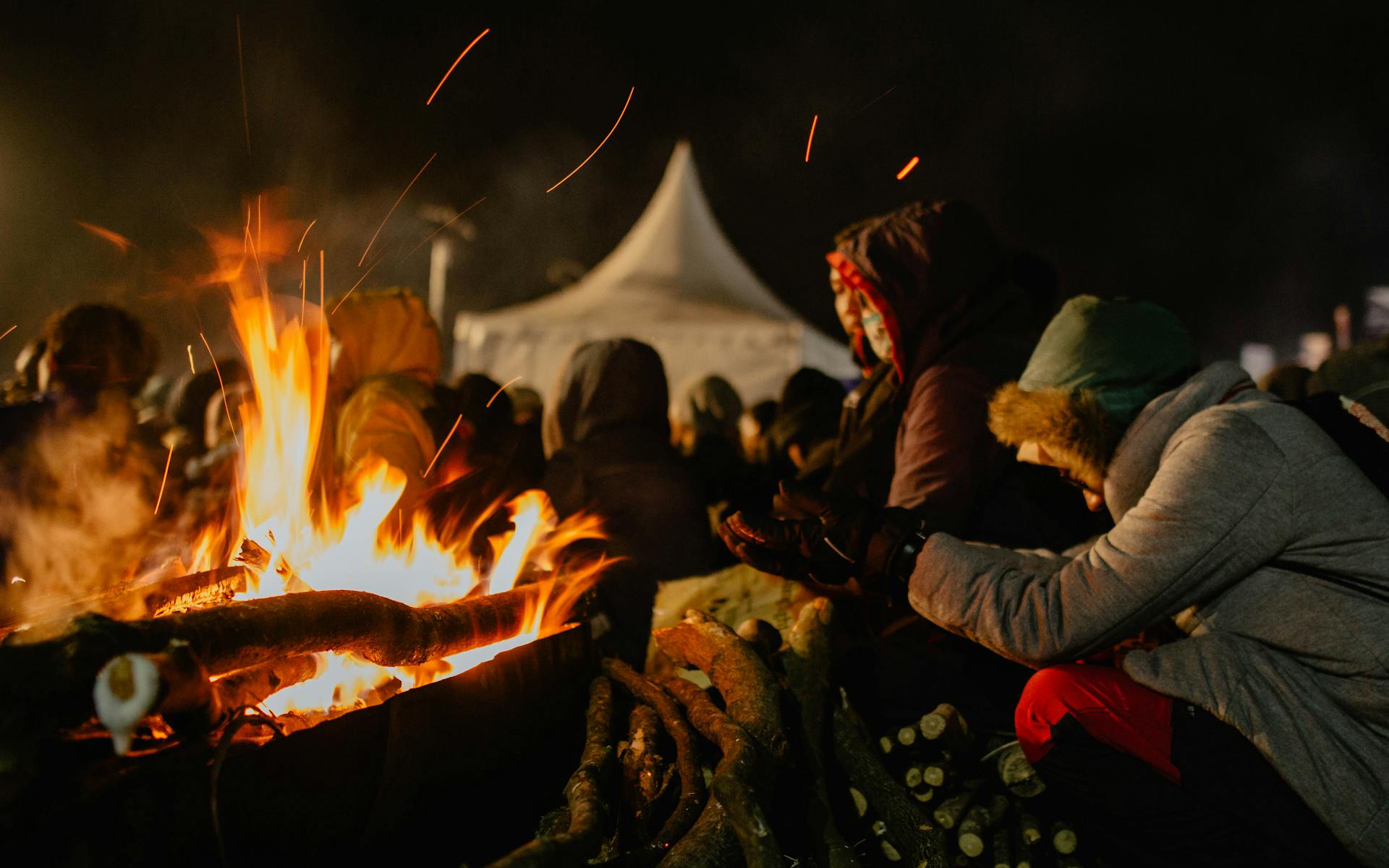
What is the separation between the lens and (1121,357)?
242 cm

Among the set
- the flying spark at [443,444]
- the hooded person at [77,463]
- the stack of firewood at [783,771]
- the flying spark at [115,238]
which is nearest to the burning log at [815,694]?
the stack of firewood at [783,771]

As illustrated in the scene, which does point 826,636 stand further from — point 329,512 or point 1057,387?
point 329,512

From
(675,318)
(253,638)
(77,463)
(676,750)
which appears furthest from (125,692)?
(675,318)

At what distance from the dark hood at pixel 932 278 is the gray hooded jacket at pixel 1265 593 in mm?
1094

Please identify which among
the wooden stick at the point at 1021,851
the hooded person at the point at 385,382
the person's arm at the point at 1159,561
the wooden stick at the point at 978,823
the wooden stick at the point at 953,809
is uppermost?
the hooded person at the point at 385,382

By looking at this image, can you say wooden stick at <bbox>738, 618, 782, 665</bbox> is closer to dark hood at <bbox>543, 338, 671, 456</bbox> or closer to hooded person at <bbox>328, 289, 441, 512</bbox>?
dark hood at <bbox>543, 338, 671, 456</bbox>

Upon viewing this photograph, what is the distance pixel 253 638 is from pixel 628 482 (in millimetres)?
2376

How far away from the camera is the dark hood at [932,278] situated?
3271mm

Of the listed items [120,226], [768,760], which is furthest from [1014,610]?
[120,226]

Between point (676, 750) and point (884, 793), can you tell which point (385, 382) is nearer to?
point (676, 750)

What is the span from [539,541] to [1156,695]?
2.41 metres

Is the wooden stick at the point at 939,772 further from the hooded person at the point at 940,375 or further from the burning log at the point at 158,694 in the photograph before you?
the burning log at the point at 158,694

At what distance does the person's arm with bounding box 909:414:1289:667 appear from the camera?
2090 mm

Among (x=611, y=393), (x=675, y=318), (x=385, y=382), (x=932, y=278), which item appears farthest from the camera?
(x=675, y=318)
